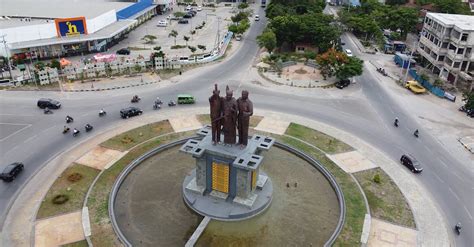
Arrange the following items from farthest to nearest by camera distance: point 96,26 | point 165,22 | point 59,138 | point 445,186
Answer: point 165,22
point 96,26
point 59,138
point 445,186

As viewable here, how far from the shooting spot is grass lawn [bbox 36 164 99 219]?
148ft

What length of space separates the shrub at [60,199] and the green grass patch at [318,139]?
34249 mm

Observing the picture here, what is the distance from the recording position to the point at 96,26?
102000mm

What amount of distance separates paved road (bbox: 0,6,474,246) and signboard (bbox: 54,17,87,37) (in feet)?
88.8

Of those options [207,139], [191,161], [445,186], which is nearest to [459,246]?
[445,186]

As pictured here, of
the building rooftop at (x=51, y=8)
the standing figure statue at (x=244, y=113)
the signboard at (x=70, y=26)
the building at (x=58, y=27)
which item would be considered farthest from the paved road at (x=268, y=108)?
the building rooftop at (x=51, y=8)

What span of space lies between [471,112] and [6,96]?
3404 inches

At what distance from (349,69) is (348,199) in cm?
4085

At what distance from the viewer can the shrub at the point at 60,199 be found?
1822 inches

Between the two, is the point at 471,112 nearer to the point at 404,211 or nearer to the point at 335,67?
the point at 335,67

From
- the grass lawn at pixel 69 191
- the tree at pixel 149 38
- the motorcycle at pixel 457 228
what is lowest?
the motorcycle at pixel 457 228

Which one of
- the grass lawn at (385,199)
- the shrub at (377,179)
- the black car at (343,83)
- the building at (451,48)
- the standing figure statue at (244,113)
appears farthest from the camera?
the building at (451,48)

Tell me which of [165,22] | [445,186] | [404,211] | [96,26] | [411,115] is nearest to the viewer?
[404,211]

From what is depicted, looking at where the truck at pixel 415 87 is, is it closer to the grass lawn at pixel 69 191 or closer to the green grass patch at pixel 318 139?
the green grass patch at pixel 318 139
